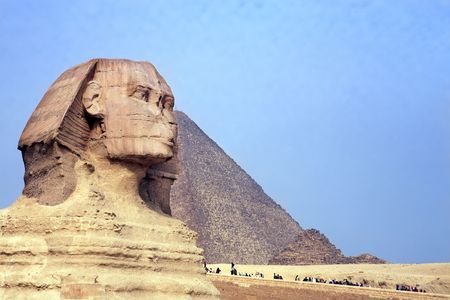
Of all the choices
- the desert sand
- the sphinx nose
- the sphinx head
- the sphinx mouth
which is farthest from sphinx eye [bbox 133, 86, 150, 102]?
the desert sand

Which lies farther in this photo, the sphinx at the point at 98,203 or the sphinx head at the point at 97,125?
the sphinx head at the point at 97,125

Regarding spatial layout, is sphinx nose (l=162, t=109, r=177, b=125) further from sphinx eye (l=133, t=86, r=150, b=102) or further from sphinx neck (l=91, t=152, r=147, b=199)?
sphinx neck (l=91, t=152, r=147, b=199)

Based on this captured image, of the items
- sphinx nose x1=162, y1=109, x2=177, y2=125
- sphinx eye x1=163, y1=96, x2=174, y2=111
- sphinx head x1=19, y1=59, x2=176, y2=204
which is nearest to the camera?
sphinx head x1=19, y1=59, x2=176, y2=204

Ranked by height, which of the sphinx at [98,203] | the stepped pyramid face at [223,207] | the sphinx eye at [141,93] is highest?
the stepped pyramid face at [223,207]

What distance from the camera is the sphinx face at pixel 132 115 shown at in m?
7.56

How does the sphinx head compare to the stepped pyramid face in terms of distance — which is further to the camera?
the stepped pyramid face

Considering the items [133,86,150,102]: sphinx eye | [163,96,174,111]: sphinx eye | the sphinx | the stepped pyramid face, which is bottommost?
the sphinx

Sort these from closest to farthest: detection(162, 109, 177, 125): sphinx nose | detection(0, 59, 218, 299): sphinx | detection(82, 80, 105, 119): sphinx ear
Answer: detection(0, 59, 218, 299): sphinx
detection(82, 80, 105, 119): sphinx ear
detection(162, 109, 177, 125): sphinx nose

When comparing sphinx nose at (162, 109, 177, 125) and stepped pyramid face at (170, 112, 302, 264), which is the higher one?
stepped pyramid face at (170, 112, 302, 264)

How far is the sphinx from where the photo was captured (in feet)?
21.7

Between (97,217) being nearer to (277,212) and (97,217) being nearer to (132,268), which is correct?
(132,268)

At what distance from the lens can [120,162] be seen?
7703 millimetres

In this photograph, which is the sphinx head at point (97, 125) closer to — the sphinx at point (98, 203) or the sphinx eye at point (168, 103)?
the sphinx at point (98, 203)

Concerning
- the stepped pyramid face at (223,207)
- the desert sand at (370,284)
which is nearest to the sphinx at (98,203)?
the desert sand at (370,284)
